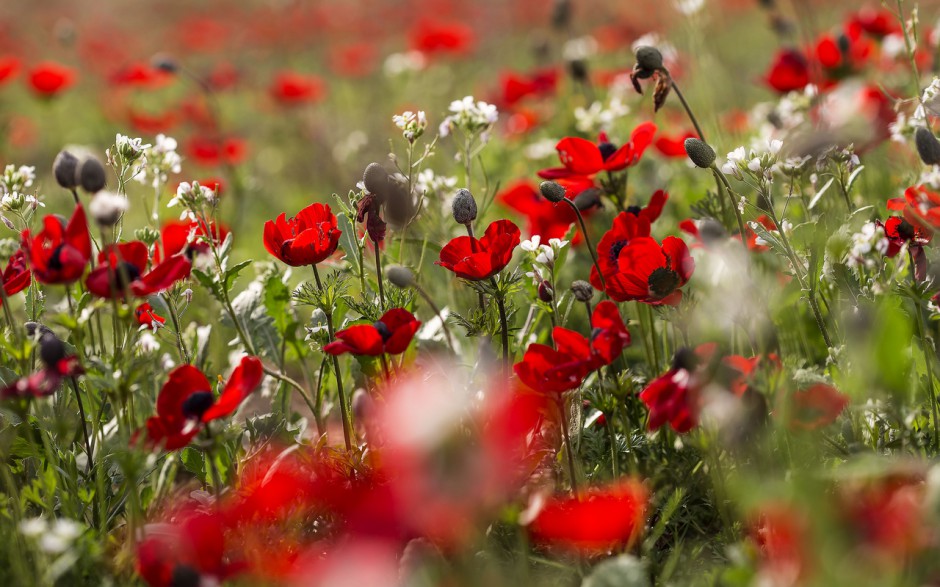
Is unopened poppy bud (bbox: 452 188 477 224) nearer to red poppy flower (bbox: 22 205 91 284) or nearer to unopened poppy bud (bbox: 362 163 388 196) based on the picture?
unopened poppy bud (bbox: 362 163 388 196)

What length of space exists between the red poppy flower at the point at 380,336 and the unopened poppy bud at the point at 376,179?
0.26m

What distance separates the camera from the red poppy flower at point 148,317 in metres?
1.71

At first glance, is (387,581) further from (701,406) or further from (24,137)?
(24,137)

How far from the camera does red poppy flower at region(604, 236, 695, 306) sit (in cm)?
146

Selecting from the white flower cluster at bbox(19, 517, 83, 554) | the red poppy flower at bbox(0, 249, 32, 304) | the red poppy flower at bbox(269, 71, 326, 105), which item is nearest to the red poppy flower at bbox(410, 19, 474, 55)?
the red poppy flower at bbox(269, 71, 326, 105)

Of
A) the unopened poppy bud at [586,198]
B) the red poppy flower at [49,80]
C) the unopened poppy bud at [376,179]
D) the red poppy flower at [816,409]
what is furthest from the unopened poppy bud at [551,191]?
the red poppy flower at [49,80]

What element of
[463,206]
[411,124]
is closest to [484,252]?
[463,206]

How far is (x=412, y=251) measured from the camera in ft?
7.84

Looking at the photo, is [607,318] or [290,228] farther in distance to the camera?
[290,228]

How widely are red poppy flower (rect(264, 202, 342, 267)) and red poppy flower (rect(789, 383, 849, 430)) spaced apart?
0.73 meters

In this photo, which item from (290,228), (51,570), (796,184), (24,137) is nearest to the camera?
(51,570)

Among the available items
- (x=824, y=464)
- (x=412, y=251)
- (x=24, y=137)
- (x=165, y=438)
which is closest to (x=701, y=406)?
(x=824, y=464)

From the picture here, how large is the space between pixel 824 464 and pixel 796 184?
0.71m

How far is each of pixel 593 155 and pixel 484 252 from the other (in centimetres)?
39
